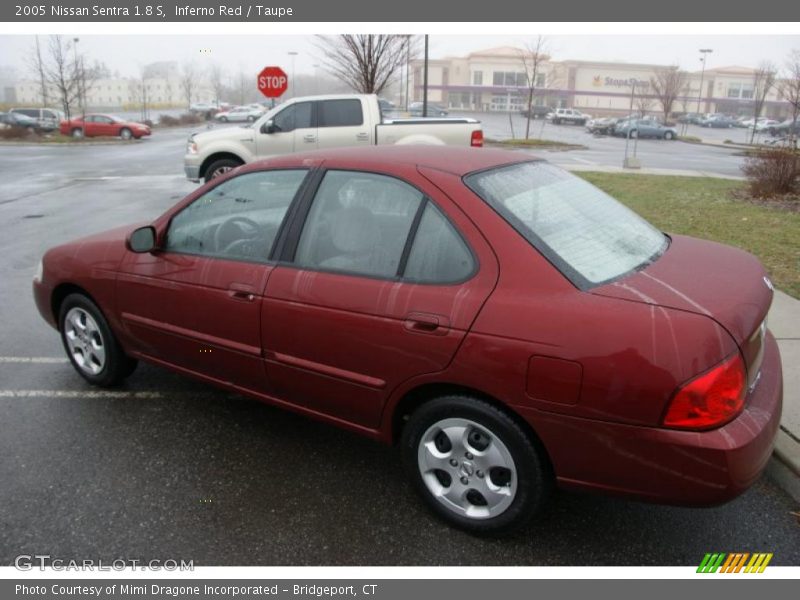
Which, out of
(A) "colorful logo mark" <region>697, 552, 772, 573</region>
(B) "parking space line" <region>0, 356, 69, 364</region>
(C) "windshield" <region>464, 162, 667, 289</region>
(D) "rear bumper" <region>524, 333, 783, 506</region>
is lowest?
(B) "parking space line" <region>0, 356, 69, 364</region>

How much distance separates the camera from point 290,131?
466 inches

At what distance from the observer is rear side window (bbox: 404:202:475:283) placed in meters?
2.64

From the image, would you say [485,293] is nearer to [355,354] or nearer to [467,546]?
[355,354]

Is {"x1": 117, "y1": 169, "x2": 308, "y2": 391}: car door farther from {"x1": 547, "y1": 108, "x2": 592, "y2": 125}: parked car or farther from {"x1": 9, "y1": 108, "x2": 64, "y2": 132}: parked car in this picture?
{"x1": 547, "y1": 108, "x2": 592, "y2": 125}: parked car

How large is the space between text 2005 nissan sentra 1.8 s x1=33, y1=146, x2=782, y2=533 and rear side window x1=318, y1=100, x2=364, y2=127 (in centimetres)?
855

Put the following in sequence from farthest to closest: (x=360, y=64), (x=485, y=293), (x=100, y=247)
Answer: (x=360, y=64)
(x=100, y=247)
(x=485, y=293)

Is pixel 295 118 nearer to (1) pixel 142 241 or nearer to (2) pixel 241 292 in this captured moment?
(1) pixel 142 241

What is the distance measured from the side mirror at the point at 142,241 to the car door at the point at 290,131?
8.46 m

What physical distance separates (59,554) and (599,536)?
228 cm

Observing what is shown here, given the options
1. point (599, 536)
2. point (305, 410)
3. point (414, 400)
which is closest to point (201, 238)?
point (305, 410)

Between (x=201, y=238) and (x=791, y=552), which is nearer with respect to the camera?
(x=791, y=552)

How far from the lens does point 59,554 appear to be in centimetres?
263

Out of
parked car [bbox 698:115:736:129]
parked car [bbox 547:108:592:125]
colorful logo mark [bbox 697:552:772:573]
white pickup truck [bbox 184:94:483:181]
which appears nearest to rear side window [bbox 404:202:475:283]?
colorful logo mark [bbox 697:552:772:573]

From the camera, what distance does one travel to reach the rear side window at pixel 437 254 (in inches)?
104
